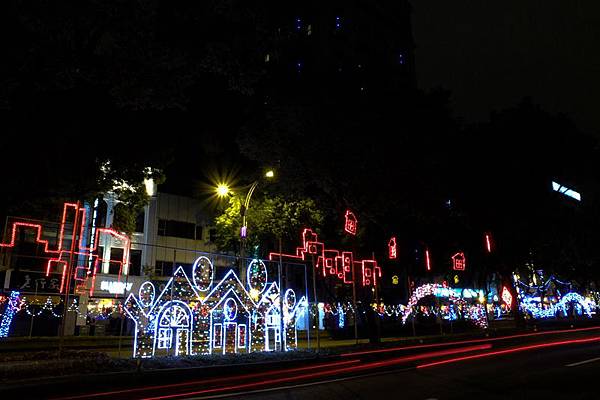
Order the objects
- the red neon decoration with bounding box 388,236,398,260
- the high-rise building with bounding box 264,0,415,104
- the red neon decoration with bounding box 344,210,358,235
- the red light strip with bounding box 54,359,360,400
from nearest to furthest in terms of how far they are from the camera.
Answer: the red light strip with bounding box 54,359,360,400 < the red neon decoration with bounding box 344,210,358,235 < the red neon decoration with bounding box 388,236,398,260 < the high-rise building with bounding box 264,0,415,104

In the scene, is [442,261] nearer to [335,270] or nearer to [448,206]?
[448,206]

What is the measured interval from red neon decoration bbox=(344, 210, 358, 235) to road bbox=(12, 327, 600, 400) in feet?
28.4

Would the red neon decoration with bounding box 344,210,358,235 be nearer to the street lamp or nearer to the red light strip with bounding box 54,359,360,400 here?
the street lamp

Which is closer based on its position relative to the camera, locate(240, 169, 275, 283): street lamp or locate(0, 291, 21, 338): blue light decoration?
locate(240, 169, 275, 283): street lamp

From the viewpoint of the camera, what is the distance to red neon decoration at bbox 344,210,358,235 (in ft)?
75.4

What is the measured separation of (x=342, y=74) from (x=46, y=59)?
13670 millimetres

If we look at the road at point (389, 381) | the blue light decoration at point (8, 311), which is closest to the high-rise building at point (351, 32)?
the blue light decoration at point (8, 311)

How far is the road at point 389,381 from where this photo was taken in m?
8.44

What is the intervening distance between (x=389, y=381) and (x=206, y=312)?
9.13 meters

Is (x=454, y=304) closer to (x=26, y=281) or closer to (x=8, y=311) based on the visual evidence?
(x=8, y=311)

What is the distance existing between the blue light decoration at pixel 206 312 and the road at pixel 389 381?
285cm

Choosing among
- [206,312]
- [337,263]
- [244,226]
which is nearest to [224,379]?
[206,312]

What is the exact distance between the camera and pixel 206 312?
17.4m

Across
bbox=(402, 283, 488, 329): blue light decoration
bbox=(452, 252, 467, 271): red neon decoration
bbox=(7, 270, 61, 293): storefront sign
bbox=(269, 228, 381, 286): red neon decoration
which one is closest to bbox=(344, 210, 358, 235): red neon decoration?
bbox=(269, 228, 381, 286): red neon decoration
